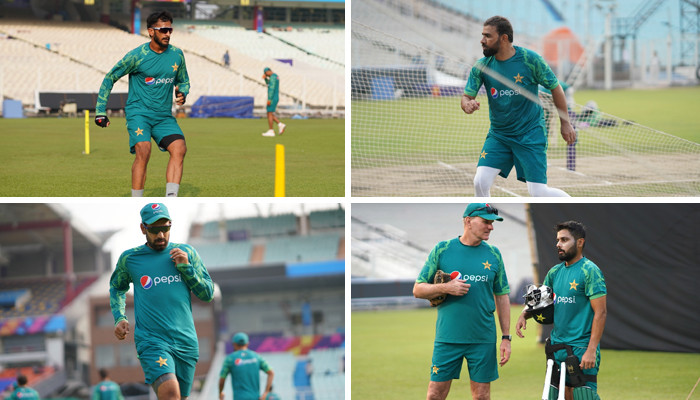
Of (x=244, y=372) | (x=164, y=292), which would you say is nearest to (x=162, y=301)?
(x=164, y=292)

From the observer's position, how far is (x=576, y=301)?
546 cm

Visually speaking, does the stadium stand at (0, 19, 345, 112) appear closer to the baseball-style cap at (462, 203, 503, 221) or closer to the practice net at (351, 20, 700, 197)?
the practice net at (351, 20, 700, 197)

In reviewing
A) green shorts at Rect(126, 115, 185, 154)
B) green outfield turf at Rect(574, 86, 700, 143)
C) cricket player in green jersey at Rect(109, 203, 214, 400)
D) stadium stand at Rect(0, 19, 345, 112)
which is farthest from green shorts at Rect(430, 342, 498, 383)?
stadium stand at Rect(0, 19, 345, 112)

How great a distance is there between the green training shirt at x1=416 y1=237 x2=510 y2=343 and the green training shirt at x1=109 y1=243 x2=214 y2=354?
1.59 meters

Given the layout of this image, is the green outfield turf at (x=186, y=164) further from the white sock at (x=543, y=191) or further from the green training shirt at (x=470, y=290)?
the green training shirt at (x=470, y=290)

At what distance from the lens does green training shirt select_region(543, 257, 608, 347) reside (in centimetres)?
539

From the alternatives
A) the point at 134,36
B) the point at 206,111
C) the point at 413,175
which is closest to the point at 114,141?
the point at 413,175

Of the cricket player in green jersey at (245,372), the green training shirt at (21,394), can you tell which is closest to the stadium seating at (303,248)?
the green training shirt at (21,394)

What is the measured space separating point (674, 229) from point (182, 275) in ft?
22.4

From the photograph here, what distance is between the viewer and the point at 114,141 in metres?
18.4

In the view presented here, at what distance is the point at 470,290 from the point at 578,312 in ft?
2.51

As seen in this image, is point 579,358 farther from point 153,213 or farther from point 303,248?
point 303,248

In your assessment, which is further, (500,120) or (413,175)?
(413,175)

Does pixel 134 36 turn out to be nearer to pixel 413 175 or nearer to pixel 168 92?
pixel 413 175
